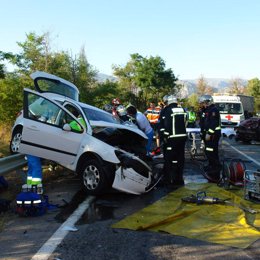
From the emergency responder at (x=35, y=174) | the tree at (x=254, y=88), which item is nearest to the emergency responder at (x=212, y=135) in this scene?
the emergency responder at (x=35, y=174)

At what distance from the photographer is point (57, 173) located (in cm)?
1002

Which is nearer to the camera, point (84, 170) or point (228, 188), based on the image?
point (84, 170)

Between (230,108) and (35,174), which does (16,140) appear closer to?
(35,174)

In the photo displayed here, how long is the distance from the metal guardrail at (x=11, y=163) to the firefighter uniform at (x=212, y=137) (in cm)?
→ 415

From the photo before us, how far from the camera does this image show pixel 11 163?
789cm

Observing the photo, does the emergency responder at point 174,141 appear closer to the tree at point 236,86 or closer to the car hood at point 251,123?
the car hood at point 251,123

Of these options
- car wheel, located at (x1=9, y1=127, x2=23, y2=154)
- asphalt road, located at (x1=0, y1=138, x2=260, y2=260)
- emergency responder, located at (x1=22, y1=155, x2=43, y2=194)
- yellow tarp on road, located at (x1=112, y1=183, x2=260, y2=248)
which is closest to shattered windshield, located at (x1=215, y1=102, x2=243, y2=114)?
car wheel, located at (x1=9, y1=127, x2=23, y2=154)

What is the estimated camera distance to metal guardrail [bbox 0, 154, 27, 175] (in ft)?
24.2

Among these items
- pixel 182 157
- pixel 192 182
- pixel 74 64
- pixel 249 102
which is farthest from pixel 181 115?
pixel 249 102

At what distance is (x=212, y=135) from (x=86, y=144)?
3.07m

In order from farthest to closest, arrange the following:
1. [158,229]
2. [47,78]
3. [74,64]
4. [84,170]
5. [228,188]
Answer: [74,64] < [47,78] < [228,188] < [84,170] < [158,229]

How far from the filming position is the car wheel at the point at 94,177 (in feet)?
23.9

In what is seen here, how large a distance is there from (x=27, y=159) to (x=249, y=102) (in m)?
33.6

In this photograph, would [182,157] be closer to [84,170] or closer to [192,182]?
[192,182]
